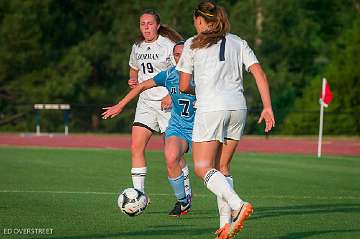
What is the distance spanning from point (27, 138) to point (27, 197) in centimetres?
2483

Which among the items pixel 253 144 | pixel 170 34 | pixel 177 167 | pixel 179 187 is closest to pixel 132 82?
pixel 170 34

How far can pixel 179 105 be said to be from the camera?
12070mm

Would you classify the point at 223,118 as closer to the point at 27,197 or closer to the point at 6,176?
the point at 27,197

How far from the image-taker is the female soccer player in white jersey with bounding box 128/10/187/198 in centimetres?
1295

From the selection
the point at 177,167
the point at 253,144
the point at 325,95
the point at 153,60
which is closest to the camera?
the point at 177,167

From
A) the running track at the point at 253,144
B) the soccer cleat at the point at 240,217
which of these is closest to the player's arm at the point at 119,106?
the soccer cleat at the point at 240,217

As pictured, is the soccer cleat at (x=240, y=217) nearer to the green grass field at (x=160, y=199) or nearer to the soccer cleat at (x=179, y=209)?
the green grass field at (x=160, y=199)

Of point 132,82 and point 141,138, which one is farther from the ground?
point 132,82

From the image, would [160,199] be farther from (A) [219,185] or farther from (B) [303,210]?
(A) [219,185]

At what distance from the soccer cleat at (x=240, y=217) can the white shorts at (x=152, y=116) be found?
4.08m

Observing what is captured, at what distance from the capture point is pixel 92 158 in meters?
25.4

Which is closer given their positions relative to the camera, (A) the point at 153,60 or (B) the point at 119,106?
(B) the point at 119,106

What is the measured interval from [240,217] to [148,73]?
14.8 ft

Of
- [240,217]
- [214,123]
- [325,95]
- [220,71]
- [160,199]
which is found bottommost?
[325,95]
